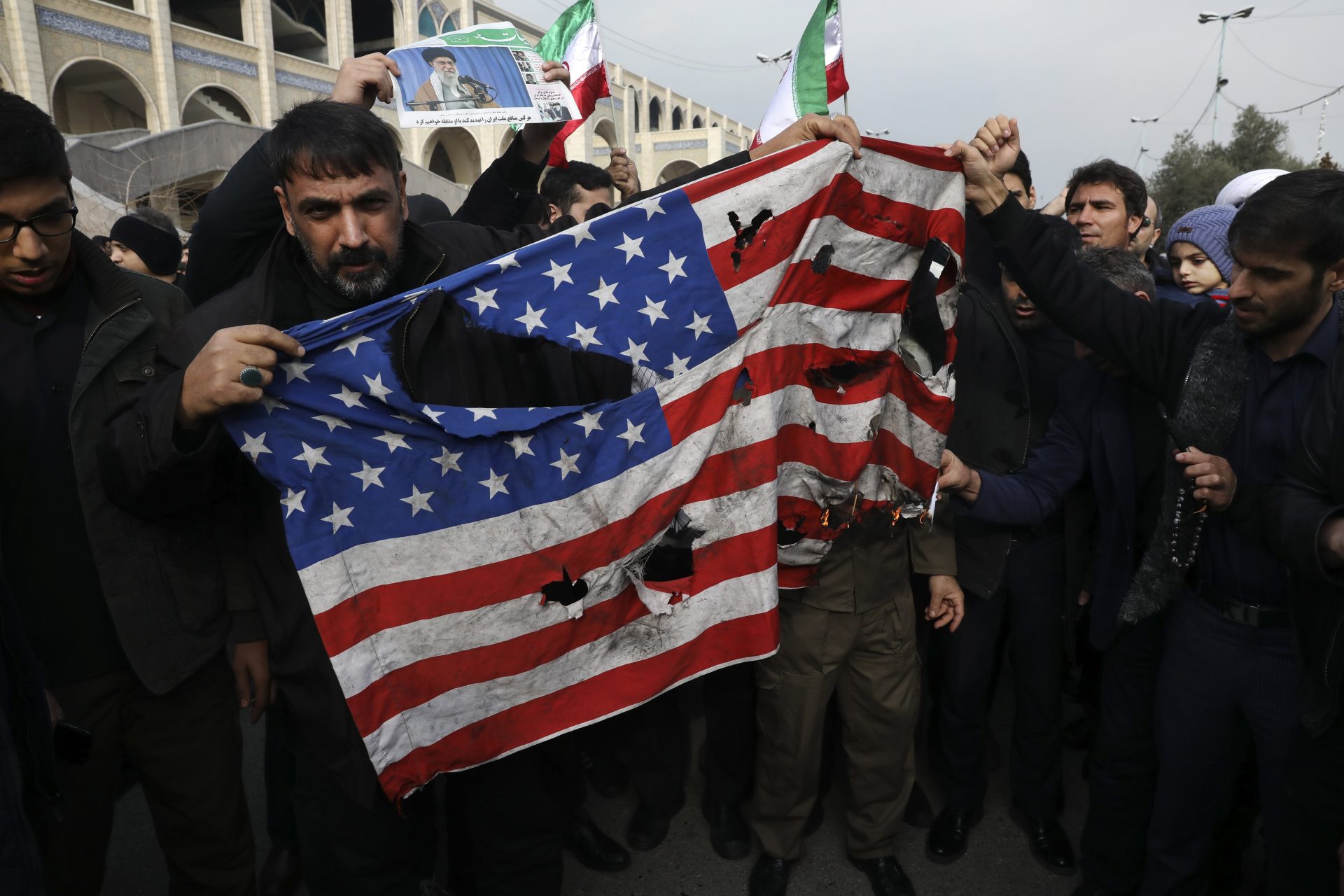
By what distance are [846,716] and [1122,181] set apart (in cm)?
278

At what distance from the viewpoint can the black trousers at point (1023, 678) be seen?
315 cm

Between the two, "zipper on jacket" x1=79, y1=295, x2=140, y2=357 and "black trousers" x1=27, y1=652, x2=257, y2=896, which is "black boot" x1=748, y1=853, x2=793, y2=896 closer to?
"black trousers" x1=27, y1=652, x2=257, y2=896

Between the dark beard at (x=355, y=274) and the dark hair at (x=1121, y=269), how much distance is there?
2.29 metres

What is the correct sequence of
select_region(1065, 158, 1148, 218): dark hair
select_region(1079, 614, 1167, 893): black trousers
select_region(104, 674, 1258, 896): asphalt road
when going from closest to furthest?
select_region(1079, 614, 1167, 893): black trousers < select_region(104, 674, 1258, 896): asphalt road < select_region(1065, 158, 1148, 218): dark hair

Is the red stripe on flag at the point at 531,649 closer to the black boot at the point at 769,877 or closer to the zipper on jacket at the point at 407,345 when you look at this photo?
the zipper on jacket at the point at 407,345

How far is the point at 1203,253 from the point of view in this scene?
13.5ft

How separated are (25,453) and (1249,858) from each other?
425 cm

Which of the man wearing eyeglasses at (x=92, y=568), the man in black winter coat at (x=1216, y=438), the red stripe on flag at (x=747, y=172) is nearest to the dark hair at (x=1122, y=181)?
the man in black winter coat at (x=1216, y=438)

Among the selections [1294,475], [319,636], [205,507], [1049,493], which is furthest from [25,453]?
[1294,475]

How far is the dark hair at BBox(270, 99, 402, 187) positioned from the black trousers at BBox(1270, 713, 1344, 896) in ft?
9.30

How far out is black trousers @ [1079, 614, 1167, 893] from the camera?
2676 millimetres

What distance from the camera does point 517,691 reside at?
231cm

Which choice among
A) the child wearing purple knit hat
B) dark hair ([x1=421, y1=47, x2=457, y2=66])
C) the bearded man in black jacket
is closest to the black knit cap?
dark hair ([x1=421, y1=47, x2=457, y2=66])

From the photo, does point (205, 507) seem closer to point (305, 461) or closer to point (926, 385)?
point (305, 461)
